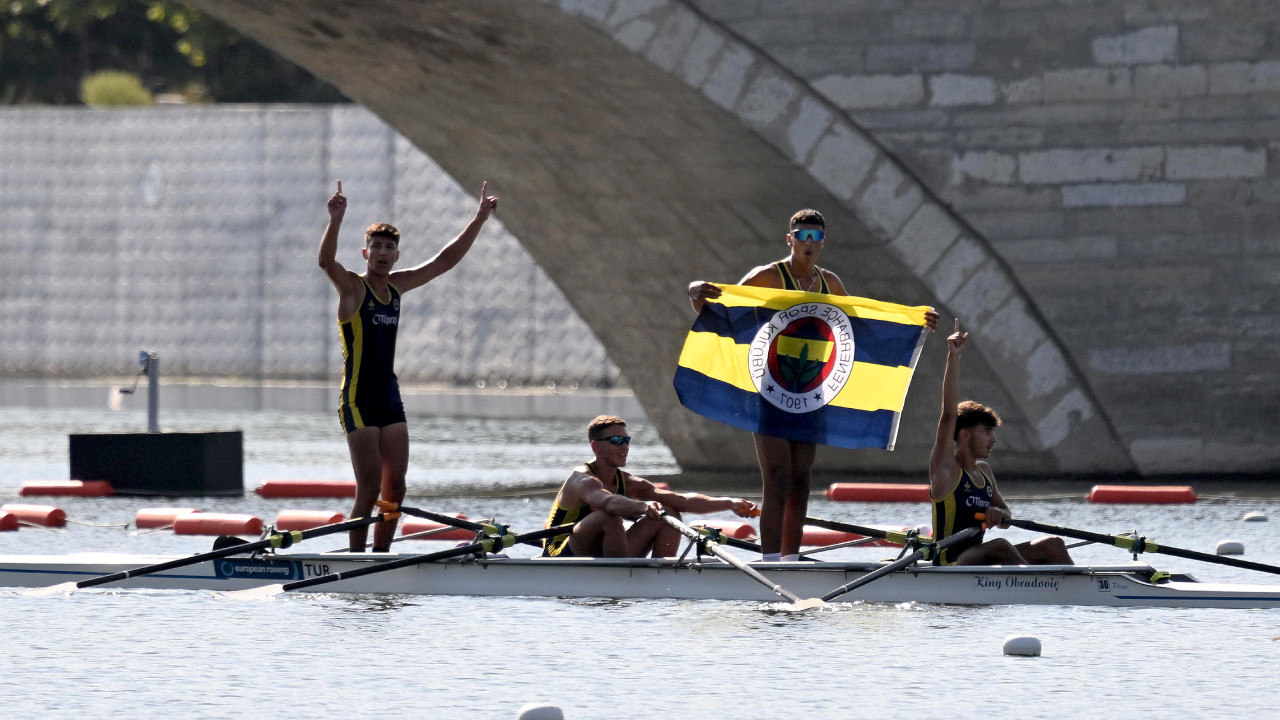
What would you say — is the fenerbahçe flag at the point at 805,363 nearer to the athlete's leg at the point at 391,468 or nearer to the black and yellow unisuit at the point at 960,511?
the black and yellow unisuit at the point at 960,511

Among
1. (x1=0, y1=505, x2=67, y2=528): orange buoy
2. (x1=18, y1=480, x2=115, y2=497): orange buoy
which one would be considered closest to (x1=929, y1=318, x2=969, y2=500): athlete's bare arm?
(x1=0, y1=505, x2=67, y2=528): orange buoy

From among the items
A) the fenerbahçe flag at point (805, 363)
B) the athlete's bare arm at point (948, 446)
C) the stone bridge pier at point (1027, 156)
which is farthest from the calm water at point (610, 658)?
the stone bridge pier at point (1027, 156)

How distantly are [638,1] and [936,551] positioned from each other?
19.9 feet

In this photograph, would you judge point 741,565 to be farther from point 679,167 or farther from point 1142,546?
point 679,167

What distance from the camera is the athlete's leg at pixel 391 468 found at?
962cm

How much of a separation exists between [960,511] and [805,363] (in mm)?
1103

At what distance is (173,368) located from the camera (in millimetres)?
30953

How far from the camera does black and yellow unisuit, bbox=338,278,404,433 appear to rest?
31.6 feet

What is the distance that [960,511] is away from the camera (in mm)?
9141

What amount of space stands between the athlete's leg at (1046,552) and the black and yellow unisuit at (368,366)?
105 inches

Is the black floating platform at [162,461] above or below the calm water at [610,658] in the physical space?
above

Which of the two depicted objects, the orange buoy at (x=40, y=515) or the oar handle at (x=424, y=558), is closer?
the oar handle at (x=424, y=558)

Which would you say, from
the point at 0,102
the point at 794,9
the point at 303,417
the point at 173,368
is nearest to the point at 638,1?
the point at 794,9

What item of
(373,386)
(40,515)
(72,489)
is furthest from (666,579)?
(72,489)
